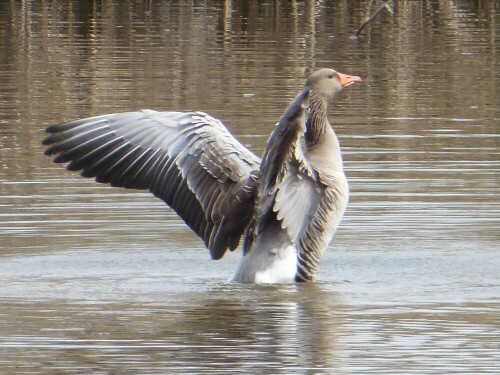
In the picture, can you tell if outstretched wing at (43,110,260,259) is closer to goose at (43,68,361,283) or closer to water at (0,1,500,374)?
goose at (43,68,361,283)

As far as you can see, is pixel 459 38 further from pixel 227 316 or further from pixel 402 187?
pixel 227 316

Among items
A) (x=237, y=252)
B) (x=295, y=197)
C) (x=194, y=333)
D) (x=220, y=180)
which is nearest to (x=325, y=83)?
(x=295, y=197)

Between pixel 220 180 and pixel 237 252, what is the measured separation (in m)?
2.14

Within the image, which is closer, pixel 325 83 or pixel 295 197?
pixel 295 197

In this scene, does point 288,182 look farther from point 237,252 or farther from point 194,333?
point 237,252

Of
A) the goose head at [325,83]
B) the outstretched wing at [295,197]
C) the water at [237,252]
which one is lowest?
the water at [237,252]

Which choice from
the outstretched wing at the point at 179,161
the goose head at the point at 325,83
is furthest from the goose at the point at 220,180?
the goose head at the point at 325,83

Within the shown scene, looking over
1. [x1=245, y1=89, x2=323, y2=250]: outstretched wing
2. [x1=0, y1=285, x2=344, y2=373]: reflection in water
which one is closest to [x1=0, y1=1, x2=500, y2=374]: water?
[x1=0, y1=285, x2=344, y2=373]: reflection in water

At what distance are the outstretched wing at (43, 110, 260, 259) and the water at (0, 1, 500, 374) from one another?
1.70 ft

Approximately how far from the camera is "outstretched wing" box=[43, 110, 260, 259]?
9.47 meters

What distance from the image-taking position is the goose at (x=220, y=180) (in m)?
9.46

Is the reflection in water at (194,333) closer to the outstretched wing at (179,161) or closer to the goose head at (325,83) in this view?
the outstretched wing at (179,161)

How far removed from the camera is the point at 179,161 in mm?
9562

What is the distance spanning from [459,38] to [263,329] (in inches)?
855
